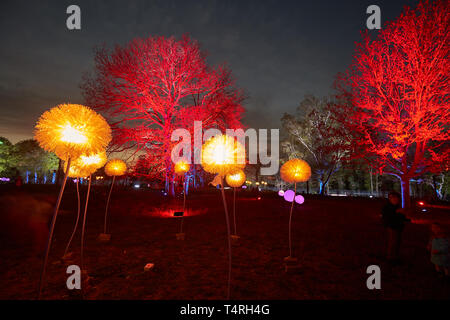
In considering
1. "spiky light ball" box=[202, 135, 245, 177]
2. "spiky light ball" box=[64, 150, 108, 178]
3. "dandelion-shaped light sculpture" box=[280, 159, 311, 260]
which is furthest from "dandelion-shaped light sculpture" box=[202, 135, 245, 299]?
"spiky light ball" box=[64, 150, 108, 178]

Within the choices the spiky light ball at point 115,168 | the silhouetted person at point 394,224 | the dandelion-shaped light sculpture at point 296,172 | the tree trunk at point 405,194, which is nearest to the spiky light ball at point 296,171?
the dandelion-shaped light sculpture at point 296,172

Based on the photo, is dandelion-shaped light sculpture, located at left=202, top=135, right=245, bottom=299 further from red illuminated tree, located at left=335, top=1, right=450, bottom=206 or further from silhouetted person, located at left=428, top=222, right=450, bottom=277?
red illuminated tree, located at left=335, top=1, right=450, bottom=206

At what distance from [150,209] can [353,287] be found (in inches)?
464

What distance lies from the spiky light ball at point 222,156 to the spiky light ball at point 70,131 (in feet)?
4.74

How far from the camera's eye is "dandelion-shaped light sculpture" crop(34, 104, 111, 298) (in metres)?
2.62

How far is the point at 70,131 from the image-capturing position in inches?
105

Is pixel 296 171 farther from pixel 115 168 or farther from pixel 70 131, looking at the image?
pixel 115 168

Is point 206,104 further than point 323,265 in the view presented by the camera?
Yes

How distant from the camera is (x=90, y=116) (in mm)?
2748

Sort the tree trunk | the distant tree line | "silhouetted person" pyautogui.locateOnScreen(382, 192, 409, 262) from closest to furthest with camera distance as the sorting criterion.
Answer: "silhouetted person" pyautogui.locateOnScreen(382, 192, 409, 262)
the tree trunk
the distant tree line

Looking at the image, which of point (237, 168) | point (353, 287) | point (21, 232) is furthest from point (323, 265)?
point (21, 232)

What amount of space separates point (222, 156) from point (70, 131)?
195cm

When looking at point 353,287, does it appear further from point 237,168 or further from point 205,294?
point 237,168
